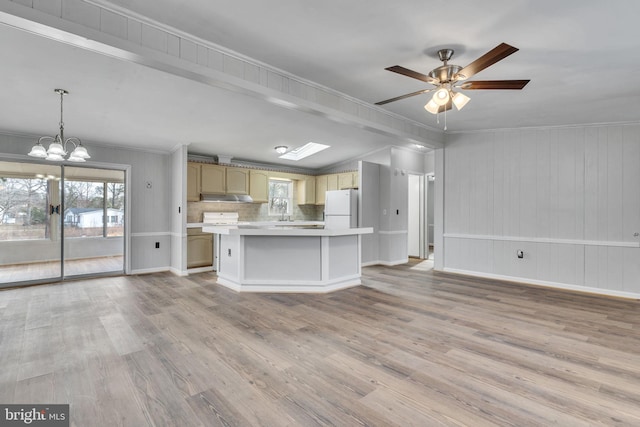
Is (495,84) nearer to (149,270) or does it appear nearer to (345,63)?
(345,63)

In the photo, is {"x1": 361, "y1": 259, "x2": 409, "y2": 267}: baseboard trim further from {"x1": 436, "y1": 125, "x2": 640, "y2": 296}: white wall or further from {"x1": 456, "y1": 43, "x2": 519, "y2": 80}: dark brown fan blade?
{"x1": 456, "y1": 43, "x2": 519, "y2": 80}: dark brown fan blade

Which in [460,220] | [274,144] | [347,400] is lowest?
[347,400]

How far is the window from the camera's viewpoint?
7.84 meters

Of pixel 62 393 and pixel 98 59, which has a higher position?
pixel 98 59

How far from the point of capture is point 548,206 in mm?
5020

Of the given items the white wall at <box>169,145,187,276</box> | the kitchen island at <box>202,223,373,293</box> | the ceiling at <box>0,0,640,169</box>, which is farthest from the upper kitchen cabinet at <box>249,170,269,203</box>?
the kitchen island at <box>202,223,373,293</box>

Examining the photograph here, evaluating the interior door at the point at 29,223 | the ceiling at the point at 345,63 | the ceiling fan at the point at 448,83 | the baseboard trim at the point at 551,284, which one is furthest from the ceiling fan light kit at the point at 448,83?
the interior door at the point at 29,223

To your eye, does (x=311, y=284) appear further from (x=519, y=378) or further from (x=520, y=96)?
(x=520, y=96)

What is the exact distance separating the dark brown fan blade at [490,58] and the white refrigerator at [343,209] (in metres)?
3.83

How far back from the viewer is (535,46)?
108 inches

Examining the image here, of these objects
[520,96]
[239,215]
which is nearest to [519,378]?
[520,96]

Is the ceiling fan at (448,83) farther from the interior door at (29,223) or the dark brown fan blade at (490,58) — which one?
the interior door at (29,223)

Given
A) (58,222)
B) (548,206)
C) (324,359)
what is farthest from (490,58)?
(58,222)

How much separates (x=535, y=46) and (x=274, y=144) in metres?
4.44
